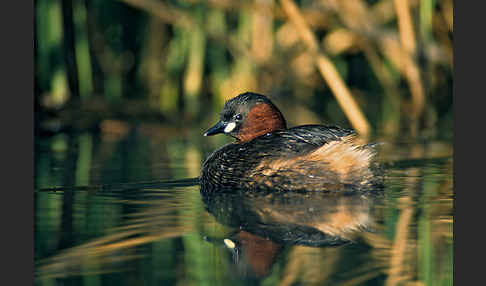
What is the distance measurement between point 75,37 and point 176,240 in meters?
7.08

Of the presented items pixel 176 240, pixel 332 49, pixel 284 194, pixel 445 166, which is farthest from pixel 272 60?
pixel 176 240

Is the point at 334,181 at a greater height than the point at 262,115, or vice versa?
the point at 262,115

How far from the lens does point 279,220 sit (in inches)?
183

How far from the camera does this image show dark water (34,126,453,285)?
11.6ft

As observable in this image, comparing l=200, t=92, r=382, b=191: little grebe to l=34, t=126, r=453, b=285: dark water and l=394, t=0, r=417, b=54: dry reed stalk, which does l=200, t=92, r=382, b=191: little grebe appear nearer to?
l=34, t=126, r=453, b=285: dark water

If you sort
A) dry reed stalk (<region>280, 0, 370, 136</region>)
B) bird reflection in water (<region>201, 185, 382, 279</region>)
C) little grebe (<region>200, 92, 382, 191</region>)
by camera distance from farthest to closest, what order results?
dry reed stalk (<region>280, 0, 370, 136</region>) → little grebe (<region>200, 92, 382, 191</region>) → bird reflection in water (<region>201, 185, 382, 279</region>)

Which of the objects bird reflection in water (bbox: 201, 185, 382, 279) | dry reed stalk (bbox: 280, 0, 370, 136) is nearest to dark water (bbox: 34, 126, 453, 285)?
bird reflection in water (bbox: 201, 185, 382, 279)

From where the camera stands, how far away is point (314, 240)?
4.13 m

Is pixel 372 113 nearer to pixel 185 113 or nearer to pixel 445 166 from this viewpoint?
pixel 185 113

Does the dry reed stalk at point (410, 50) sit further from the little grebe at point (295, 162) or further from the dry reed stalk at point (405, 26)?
the little grebe at point (295, 162)

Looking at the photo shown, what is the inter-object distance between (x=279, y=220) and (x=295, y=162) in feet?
3.15

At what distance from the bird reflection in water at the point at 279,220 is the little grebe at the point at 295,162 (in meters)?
0.07

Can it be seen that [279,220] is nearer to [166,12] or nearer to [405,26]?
[405,26]

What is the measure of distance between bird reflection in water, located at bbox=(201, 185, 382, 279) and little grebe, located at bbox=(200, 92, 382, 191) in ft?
0.22
